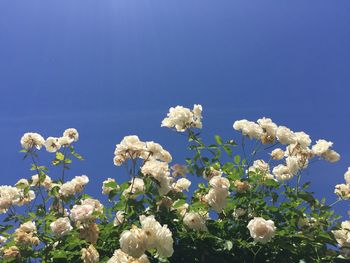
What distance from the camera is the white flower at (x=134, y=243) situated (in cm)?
243

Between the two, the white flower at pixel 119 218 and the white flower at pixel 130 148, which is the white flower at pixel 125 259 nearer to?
the white flower at pixel 119 218

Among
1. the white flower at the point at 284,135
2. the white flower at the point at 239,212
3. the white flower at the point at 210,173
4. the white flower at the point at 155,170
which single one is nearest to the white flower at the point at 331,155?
the white flower at the point at 284,135

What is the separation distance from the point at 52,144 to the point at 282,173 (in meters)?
2.61

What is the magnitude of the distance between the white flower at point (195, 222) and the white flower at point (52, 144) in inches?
92.9

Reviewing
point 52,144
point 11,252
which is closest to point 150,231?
point 11,252

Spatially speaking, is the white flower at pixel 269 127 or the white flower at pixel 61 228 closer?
the white flower at pixel 61 228

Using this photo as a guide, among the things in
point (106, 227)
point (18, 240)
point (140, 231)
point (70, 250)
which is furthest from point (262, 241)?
point (18, 240)

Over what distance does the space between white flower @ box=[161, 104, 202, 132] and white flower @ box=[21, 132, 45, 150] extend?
157 cm

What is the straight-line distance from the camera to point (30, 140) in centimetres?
497

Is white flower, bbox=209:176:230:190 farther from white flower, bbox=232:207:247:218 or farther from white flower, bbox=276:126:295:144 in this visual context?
white flower, bbox=276:126:295:144

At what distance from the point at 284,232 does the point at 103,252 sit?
4.36ft

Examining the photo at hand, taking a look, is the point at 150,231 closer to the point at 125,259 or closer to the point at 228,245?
the point at 125,259

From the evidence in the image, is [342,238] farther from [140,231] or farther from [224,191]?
[140,231]

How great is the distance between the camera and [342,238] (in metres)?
3.77
